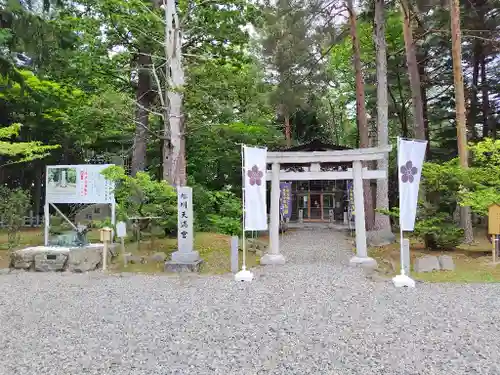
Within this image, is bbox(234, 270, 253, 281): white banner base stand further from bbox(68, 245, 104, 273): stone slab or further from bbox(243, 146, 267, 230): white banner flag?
bbox(68, 245, 104, 273): stone slab

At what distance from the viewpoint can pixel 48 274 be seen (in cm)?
818

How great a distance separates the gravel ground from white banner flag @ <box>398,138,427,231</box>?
4.37 ft

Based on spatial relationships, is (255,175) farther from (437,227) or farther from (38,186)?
(38,186)

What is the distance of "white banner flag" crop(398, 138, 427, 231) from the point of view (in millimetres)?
7523

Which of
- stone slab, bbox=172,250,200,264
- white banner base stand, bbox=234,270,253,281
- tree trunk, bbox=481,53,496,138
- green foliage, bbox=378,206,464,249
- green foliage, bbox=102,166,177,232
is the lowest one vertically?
white banner base stand, bbox=234,270,253,281

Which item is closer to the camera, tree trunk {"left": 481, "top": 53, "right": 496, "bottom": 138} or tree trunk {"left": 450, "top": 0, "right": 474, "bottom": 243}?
tree trunk {"left": 450, "top": 0, "right": 474, "bottom": 243}

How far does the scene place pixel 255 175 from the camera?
8289mm

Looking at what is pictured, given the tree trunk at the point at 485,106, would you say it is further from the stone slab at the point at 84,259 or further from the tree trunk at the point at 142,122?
the stone slab at the point at 84,259

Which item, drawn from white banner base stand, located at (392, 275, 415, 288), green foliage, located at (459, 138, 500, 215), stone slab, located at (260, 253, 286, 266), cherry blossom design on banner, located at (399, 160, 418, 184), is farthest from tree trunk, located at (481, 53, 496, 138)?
white banner base stand, located at (392, 275, 415, 288)

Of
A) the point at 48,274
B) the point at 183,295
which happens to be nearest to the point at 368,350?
the point at 183,295

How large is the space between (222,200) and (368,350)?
1059cm

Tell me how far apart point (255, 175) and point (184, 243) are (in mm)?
2054

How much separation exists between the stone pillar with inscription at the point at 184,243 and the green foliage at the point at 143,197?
4.17ft

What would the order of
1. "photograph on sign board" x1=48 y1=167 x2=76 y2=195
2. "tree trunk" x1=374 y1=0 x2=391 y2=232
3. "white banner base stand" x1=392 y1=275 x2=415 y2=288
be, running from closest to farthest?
"white banner base stand" x1=392 y1=275 x2=415 y2=288
"photograph on sign board" x1=48 y1=167 x2=76 y2=195
"tree trunk" x1=374 y1=0 x2=391 y2=232
